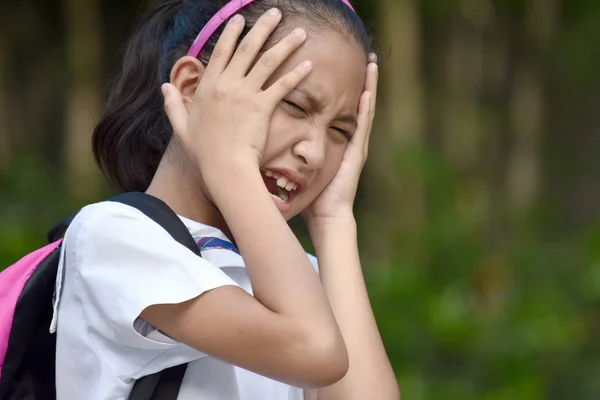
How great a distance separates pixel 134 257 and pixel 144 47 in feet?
1.38

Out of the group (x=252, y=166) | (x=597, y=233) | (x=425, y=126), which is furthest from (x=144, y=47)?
(x=425, y=126)

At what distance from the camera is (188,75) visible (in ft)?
3.97

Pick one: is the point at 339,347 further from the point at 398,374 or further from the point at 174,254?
the point at 398,374

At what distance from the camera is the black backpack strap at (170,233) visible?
104cm

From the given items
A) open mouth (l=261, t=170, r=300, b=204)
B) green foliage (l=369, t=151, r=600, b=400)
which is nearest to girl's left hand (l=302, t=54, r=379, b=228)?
open mouth (l=261, t=170, r=300, b=204)

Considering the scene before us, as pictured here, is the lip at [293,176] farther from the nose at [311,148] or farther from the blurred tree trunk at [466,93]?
the blurred tree trunk at [466,93]

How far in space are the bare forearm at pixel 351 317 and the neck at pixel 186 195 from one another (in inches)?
6.5

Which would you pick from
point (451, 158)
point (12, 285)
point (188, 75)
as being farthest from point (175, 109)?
point (451, 158)

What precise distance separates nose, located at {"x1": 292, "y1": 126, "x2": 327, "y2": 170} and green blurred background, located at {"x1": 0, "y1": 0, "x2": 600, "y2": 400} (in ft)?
8.09

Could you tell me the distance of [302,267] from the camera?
104 centimetres

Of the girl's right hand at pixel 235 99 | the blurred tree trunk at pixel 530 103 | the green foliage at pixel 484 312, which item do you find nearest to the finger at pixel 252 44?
the girl's right hand at pixel 235 99

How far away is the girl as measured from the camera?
1.01 meters

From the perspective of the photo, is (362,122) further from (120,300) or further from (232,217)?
(120,300)

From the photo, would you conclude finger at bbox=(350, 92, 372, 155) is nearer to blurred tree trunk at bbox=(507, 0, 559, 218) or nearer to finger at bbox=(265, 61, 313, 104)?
finger at bbox=(265, 61, 313, 104)
